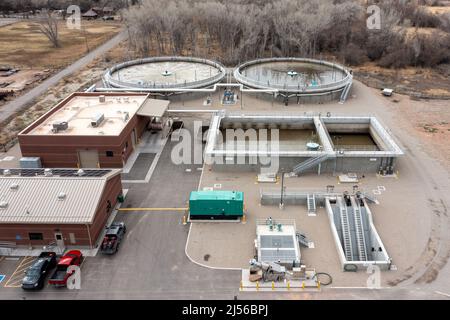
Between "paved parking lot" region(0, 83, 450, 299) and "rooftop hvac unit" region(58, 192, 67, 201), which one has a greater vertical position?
"rooftop hvac unit" region(58, 192, 67, 201)

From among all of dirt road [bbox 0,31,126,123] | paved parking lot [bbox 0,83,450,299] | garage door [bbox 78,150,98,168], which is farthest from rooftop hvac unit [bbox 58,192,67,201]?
dirt road [bbox 0,31,126,123]

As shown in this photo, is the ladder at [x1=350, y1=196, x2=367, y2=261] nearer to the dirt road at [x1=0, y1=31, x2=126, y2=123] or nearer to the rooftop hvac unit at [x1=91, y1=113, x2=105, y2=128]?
the rooftop hvac unit at [x1=91, y1=113, x2=105, y2=128]

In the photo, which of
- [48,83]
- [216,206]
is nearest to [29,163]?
[216,206]

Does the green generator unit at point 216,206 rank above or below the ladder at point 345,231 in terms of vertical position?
above

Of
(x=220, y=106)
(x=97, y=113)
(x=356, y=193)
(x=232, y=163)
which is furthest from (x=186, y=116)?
(x=356, y=193)

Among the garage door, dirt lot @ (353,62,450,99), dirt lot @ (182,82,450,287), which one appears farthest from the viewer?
dirt lot @ (353,62,450,99)

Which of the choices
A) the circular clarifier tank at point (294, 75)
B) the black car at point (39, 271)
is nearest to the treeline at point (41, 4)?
the circular clarifier tank at point (294, 75)

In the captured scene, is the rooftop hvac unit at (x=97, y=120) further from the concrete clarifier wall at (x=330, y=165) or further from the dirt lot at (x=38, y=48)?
the dirt lot at (x=38, y=48)
